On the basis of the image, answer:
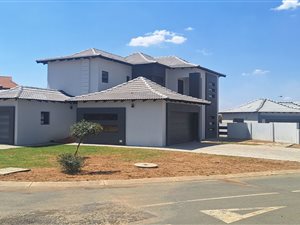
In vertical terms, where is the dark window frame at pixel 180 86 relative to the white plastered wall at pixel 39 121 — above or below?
above

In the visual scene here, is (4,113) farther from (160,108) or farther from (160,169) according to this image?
(160,169)

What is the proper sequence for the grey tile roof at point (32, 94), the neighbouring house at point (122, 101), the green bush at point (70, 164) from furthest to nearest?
the neighbouring house at point (122, 101) < the grey tile roof at point (32, 94) < the green bush at point (70, 164)

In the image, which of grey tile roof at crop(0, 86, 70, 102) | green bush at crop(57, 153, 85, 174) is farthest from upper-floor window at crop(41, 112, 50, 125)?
green bush at crop(57, 153, 85, 174)

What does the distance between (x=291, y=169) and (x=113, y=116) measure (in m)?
13.9

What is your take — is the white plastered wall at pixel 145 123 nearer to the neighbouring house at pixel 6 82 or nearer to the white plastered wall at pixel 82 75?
the white plastered wall at pixel 82 75

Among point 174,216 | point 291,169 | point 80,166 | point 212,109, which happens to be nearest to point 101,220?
point 174,216

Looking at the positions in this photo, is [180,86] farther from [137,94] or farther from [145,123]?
[145,123]

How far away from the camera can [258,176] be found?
43.0 ft

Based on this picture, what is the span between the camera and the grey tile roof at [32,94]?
24.4 m

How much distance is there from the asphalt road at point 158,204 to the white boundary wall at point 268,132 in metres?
20.9

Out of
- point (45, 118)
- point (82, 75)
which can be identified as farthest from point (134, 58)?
point (45, 118)

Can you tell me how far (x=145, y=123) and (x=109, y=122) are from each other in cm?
286

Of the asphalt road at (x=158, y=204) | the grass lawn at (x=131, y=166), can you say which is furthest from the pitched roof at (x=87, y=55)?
the asphalt road at (x=158, y=204)

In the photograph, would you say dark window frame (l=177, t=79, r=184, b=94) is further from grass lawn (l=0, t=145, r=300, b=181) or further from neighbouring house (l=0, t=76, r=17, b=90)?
neighbouring house (l=0, t=76, r=17, b=90)
